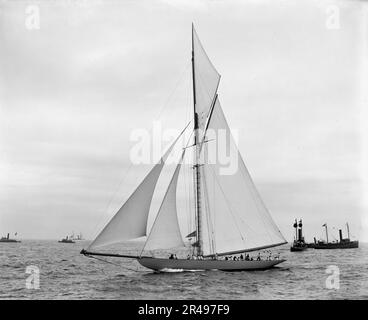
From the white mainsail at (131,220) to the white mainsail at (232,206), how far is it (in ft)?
20.9

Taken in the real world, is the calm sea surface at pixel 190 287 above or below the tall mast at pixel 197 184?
below

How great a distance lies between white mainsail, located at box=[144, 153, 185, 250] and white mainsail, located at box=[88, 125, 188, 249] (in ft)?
3.93

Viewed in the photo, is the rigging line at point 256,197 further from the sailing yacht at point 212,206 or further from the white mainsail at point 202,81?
the white mainsail at point 202,81

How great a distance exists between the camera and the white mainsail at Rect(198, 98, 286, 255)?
1417 inches

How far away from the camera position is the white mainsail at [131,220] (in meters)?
30.6

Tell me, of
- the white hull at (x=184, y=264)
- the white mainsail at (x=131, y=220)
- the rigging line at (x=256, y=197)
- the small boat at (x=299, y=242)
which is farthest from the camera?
the small boat at (x=299, y=242)

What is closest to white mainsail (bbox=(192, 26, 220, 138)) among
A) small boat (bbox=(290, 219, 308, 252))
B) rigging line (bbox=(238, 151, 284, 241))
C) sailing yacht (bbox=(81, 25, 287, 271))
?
sailing yacht (bbox=(81, 25, 287, 271))

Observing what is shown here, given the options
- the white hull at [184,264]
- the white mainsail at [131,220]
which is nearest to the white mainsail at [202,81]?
the white mainsail at [131,220]

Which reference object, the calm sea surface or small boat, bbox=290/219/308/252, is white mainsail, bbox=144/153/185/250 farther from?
small boat, bbox=290/219/308/252

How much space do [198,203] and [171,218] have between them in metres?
3.50

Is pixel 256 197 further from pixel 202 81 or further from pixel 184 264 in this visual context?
pixel 202 81

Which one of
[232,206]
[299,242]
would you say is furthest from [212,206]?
[299,242]
